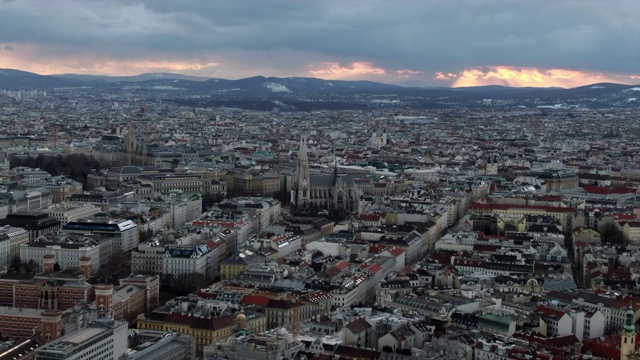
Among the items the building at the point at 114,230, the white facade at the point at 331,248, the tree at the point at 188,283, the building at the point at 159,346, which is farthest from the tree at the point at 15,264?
the building at the point at 159,346

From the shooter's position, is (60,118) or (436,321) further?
(60,118)

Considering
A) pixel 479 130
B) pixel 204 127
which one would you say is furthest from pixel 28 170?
pixel 479 130

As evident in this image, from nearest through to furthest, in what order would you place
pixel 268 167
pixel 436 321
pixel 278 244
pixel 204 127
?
pixel 436 321, pixel 278 244, pixel 268 167, pixel 204 127

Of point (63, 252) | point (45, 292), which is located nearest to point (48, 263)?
point (63, 252)

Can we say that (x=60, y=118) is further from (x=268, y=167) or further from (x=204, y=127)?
(x=268, y=167)

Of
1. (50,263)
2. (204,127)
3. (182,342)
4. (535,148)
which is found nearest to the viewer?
(182,342)

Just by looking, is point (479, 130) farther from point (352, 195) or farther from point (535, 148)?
point (352, 195)

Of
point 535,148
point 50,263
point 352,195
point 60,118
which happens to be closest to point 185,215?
point 352,195
